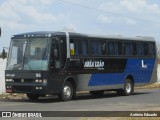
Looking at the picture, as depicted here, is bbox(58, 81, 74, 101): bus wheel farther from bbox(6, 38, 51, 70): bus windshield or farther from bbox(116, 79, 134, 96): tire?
bbox(116, 79, 134, 96): tire

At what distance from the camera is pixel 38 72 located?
22375 mm

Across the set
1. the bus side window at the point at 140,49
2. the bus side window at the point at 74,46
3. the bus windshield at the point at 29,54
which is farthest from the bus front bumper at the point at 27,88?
the bus side window at the point at 140,49

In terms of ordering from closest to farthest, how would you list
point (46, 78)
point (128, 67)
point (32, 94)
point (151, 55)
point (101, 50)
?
point (46, 78)
point (32, 94)
point (101, 50)
point (128, 67)
point (151, 55)

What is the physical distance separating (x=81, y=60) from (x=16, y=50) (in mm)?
3151

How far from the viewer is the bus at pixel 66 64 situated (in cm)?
2252

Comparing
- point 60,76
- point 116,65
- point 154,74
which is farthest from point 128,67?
point 60,76

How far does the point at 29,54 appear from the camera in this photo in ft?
74.8

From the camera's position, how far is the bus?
22516 mm

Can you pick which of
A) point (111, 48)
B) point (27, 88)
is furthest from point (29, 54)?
point (111, 48)

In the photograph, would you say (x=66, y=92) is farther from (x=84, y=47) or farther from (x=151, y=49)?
(x=151, y=49)

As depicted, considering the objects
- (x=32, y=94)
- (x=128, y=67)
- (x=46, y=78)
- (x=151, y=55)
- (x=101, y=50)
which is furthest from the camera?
(x=151, y=55)

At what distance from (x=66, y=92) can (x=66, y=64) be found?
1.26 metres

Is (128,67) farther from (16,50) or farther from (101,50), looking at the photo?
(16,50)

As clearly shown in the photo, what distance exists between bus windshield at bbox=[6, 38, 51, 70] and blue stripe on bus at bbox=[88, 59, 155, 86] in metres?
3.67
